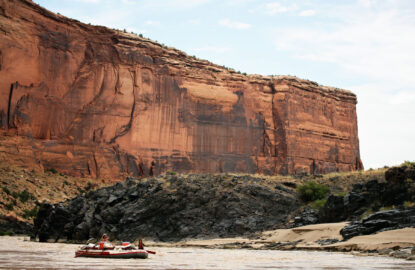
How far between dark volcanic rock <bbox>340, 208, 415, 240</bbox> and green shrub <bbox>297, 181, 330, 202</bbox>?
955cm

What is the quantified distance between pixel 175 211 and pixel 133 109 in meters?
21.7

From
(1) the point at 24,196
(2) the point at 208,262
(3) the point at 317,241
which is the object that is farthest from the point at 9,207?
(2) the point at 208,262

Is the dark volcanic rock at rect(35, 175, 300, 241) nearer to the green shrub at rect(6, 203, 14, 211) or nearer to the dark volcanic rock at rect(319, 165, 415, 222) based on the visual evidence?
the dark volcanic rock at rect(319, 165, 415, 222)

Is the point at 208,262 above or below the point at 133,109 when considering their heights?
below

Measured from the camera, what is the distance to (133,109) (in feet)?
163

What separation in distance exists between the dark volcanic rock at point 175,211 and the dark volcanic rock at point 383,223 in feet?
25.2

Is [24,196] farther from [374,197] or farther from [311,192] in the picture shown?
[374,197]

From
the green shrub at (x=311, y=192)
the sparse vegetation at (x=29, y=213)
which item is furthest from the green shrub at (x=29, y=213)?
the green shrub at (x=311, y=192)

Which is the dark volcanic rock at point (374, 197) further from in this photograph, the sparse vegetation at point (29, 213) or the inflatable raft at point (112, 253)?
the sparse vegetation at point (29, 213)

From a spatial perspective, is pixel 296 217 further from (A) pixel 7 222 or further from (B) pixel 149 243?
(A) pixel 7 222

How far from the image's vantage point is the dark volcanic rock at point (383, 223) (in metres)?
19.4

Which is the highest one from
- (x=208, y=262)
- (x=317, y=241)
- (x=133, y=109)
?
(x=133, y=109)

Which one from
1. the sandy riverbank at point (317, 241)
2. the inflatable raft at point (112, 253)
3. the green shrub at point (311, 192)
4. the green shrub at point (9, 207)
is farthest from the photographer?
Answer: the green shrub at point (9, 207)

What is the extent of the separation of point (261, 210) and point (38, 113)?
2428 centimetres
